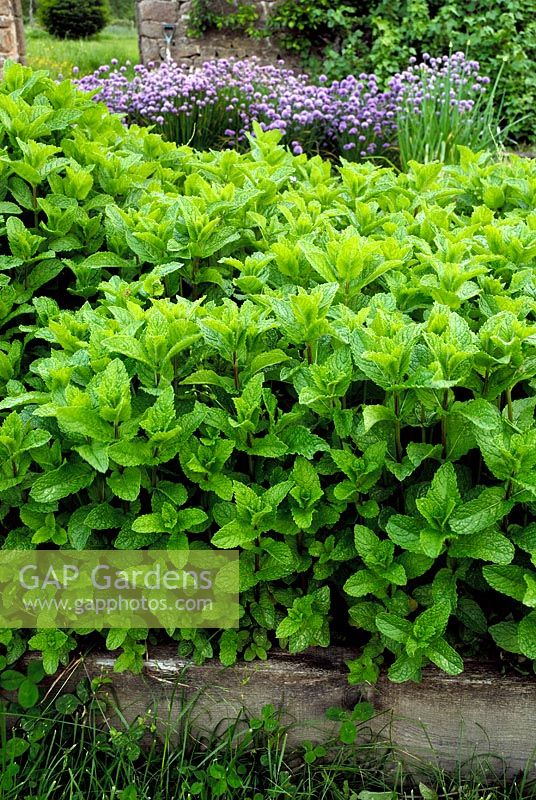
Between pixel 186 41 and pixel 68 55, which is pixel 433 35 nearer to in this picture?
pixel 186 41

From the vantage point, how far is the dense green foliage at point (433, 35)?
8.54 m

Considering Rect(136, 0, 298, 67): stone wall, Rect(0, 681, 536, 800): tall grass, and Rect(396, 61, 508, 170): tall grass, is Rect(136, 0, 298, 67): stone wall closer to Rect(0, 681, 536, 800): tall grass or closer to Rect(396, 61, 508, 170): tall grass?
Rect(396, 61, 508, 170): tall grass

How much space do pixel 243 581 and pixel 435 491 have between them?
0.46m

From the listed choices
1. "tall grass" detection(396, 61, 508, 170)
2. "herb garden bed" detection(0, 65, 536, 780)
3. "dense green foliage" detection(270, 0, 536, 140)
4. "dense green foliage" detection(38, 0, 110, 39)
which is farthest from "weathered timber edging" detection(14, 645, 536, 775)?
"dense green foliage" detection(38, 0, 110, 39)

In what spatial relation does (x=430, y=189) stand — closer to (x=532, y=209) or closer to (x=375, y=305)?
(x=532, y=209)

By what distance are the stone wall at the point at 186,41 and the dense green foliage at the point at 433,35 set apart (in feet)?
1.72

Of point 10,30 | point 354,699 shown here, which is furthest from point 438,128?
point 10,30

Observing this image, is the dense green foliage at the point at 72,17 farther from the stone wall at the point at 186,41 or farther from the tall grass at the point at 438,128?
the tall grass at the point at 438,128

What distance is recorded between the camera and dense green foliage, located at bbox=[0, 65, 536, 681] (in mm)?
1523

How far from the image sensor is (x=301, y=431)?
162cm

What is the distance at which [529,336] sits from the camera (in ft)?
4.98

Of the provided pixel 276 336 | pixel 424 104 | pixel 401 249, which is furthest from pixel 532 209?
pixel 424 104

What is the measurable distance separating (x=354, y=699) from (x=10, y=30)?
8.56 meters

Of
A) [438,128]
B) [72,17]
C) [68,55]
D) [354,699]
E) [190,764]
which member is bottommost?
[190,764]
